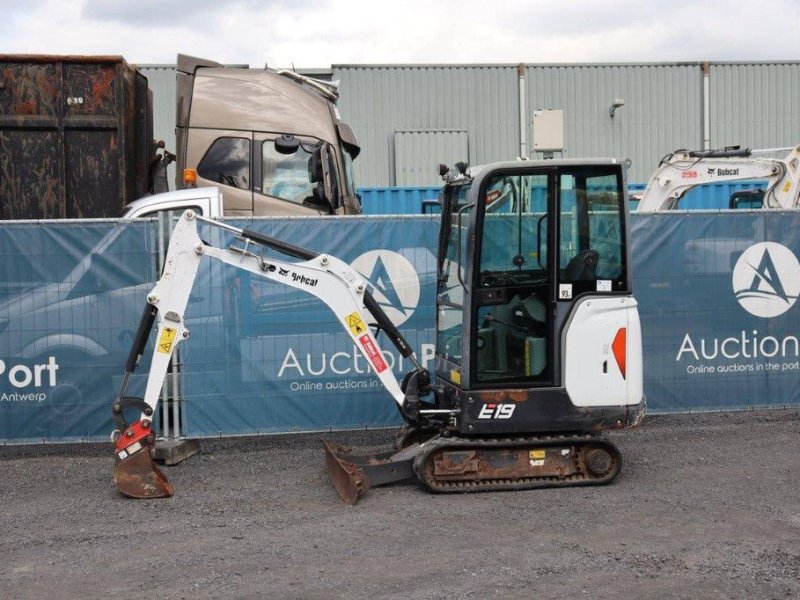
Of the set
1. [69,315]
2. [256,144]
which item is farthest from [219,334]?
[256,144]

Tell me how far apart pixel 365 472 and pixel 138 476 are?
1.78m

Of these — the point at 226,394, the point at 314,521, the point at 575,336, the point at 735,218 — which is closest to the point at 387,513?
the point at 314,521

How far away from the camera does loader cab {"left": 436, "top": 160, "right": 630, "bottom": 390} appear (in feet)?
24.1

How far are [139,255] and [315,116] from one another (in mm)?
3482

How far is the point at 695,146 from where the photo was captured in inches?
1059

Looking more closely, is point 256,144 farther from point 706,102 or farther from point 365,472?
point 706,102

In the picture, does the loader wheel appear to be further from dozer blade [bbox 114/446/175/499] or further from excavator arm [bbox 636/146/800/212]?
excavator arm [bbox 636/146/800/212]

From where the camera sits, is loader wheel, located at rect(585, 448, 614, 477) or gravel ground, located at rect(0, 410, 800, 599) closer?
gravel ground, located at rect(0, 410, 800, 599)

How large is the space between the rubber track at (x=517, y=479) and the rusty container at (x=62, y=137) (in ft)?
18.7

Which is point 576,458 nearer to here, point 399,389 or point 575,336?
Result: point 575,336

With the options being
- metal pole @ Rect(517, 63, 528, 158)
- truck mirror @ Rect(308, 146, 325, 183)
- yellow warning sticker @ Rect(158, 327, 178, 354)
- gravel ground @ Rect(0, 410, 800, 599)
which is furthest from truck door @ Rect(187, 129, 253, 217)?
metal pole @ Rect(517, 63, 528, 158)

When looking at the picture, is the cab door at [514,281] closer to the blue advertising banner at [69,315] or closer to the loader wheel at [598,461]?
the loader wheel at [598,461]

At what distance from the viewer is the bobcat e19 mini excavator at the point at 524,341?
24.2ft

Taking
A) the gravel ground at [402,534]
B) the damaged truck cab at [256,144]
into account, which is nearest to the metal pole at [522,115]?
the damaged truck cab at [256,144]
